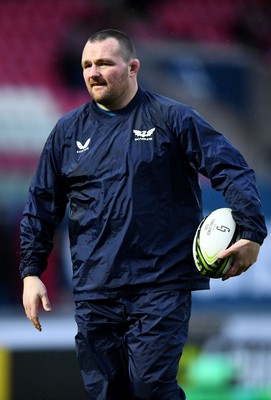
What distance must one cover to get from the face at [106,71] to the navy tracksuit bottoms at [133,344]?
0.87 m

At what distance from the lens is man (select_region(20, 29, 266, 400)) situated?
4246 millimetres

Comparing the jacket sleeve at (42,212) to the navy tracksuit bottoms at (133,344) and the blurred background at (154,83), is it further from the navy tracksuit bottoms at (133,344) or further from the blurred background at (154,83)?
the blurred background at (154,83)

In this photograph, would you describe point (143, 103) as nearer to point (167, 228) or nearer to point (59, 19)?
point (167, 228)

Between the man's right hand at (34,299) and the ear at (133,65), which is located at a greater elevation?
the ear at (133,65)

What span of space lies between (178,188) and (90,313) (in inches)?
25.9

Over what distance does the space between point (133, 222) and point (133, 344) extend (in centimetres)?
52

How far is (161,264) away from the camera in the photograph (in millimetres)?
4297

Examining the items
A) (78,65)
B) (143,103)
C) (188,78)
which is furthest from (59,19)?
(143,103)

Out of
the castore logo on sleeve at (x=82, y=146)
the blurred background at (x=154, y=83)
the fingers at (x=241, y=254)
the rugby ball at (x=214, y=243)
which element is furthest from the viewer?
the blurred background at (x=154, y=83)

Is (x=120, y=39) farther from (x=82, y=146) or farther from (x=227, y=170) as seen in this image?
(x=227, y=170)

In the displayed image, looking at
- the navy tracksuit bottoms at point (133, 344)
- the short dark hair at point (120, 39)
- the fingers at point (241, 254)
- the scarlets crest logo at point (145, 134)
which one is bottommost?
the navy tracksuit bottoms at point (133, 344)

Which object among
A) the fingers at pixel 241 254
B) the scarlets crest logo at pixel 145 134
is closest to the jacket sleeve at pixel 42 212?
the scarlets crest logo at pixel 145 134

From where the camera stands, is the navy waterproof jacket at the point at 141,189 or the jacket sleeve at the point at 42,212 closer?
the navy waterproof jacket at the point at 141,189

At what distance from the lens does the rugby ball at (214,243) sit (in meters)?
4.17
